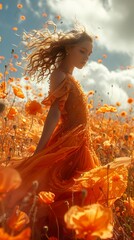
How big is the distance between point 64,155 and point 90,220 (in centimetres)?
133

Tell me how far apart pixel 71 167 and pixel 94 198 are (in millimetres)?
345

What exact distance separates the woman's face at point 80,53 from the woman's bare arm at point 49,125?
419 millimetres

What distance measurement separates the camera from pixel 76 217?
99 cm

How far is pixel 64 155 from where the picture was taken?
2.33 meters

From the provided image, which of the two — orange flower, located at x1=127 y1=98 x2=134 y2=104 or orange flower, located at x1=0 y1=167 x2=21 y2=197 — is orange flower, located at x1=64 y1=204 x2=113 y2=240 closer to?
orange flower, located at x1=0 y1=167 x2=21 y2=197

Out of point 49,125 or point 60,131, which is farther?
point 60,131

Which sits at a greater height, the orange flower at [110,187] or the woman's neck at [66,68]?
the woman's neck at [66,68]

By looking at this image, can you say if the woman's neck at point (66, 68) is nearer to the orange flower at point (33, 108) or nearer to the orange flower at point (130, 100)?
the orange flower at point (33, 108)

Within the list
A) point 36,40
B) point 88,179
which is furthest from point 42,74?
point 88,179

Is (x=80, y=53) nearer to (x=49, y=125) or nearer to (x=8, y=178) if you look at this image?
(x=49, y=125)

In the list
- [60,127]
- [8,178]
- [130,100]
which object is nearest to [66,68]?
[60,127]

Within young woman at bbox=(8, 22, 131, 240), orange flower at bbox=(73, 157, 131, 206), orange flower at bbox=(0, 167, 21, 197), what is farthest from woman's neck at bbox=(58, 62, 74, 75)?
orange flower at bbox=(0, 167, 21, 197)

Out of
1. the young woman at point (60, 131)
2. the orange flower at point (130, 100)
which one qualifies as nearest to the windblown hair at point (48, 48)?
the young woman at point (60, 131)

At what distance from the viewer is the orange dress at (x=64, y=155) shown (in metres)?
2.23
